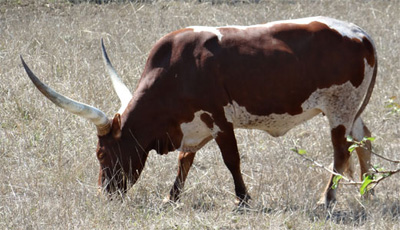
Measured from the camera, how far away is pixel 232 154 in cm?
558

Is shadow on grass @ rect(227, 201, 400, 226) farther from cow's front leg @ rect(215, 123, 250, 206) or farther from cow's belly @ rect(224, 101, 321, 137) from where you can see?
cow's belly @ rect(224, 101, 321, 137)

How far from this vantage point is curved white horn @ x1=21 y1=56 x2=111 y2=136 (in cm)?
500

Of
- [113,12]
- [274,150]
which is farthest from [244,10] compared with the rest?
[274,150]

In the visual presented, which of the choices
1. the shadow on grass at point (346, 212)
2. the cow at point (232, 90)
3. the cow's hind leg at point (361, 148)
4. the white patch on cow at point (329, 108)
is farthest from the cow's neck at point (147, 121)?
the cow's hind leg at point (361, 148)

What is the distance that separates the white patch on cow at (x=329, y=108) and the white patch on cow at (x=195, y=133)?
0.17 metres

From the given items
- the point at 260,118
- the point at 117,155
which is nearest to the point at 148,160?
the point at 117,155

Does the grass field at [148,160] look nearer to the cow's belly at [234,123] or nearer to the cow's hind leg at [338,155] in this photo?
the cow's hind leg at [338,155]

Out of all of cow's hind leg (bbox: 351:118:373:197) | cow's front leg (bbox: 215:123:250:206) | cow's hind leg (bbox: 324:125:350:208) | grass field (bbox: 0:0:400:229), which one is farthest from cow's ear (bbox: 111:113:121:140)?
cow's hind leg (bbox: 351:118:373:197)

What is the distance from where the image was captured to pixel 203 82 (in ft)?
17.8

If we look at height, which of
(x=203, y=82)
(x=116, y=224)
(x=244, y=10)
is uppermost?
(x=203, y=82)

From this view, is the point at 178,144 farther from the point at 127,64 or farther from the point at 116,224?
the point at 127,64

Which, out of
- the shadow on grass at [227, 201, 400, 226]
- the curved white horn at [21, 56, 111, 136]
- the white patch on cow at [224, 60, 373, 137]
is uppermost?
the curved white horn at [21, 56, 111, 136]

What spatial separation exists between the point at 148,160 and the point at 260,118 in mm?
1122

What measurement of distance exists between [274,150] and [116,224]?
6.75 feet
